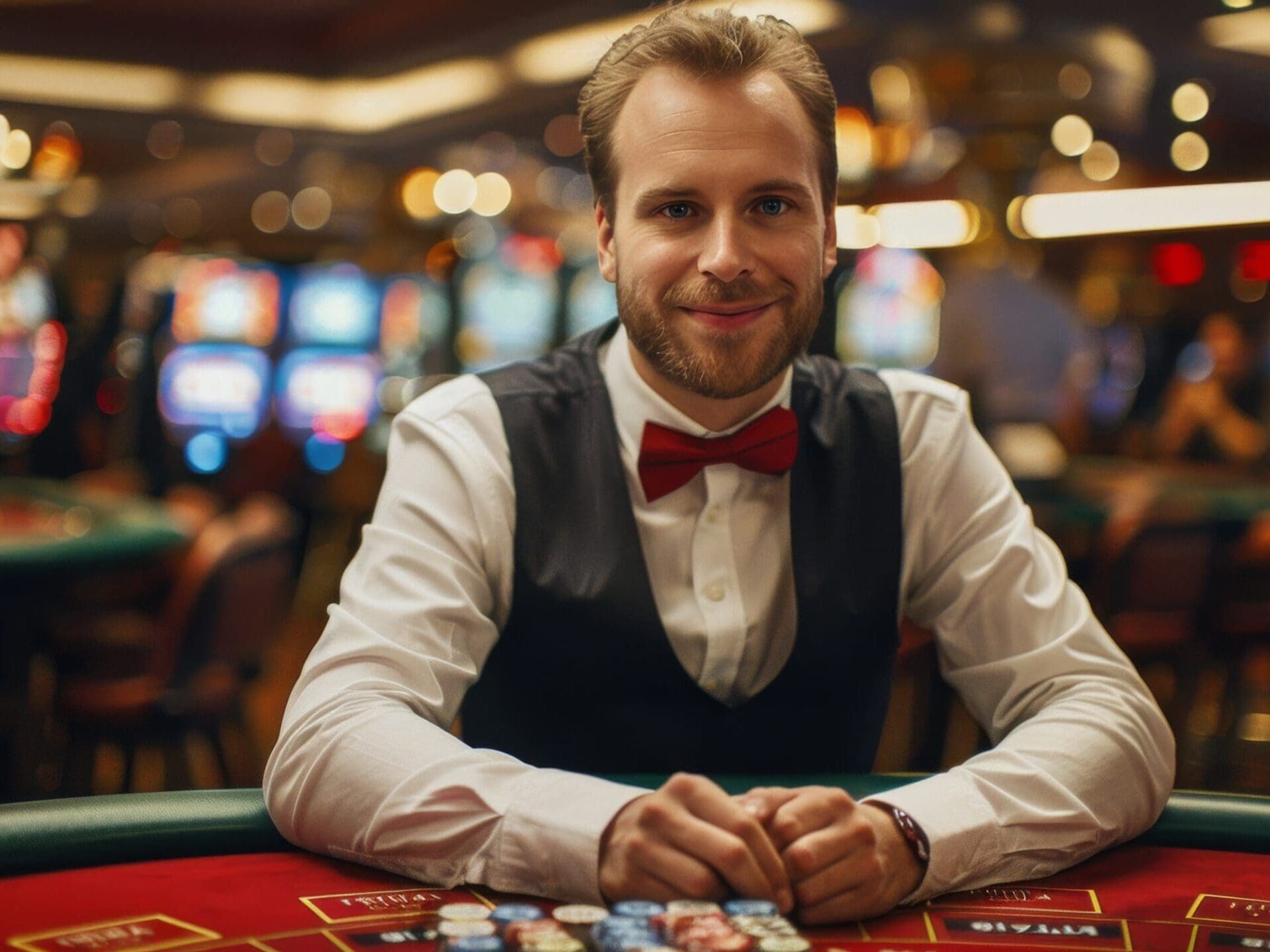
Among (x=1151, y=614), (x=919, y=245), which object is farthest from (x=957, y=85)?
(x=919, y=245)

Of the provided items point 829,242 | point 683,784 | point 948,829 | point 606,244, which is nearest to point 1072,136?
point 829,242

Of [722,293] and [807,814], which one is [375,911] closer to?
[807,814]

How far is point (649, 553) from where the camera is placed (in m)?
1.56

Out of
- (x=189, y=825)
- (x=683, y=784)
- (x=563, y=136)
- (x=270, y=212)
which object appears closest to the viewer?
(x=683, y=784)

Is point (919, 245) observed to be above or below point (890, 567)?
above

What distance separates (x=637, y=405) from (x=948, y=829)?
682mm

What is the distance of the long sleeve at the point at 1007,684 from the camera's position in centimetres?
115

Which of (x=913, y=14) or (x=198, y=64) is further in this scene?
(x=198, y=64)

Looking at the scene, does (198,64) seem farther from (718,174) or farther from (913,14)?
(718,174)

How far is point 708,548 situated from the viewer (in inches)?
61.7

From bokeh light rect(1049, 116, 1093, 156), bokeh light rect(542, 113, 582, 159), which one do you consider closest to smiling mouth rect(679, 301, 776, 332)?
bokeh light rect(1049, 116, 1093, 156)

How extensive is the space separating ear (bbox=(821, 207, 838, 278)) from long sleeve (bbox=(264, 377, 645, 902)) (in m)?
0.42

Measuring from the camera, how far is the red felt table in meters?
0.96

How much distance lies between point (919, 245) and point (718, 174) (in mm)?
9335
